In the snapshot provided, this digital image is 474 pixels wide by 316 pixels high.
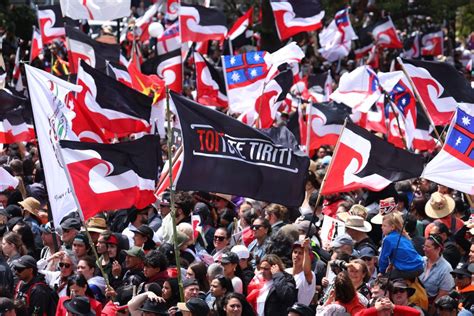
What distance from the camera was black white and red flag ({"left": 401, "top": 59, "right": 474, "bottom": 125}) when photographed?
555 inches

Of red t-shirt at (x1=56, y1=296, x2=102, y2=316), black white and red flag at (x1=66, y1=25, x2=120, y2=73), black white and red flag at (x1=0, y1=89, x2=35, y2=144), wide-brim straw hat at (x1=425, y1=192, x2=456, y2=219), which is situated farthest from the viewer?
black white and red flag at (x1=66, y1=25, x2=120, y2=73)

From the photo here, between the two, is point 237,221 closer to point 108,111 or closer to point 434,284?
point 108,111

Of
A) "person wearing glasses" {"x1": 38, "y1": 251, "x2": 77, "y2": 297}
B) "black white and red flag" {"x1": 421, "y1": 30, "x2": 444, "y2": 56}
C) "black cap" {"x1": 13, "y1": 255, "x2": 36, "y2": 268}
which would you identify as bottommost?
"black white and red flag" {"x1": 421, "y1": 30, "x2": 444, "y2": 56}

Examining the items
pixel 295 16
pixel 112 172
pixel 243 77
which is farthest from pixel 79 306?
pixel 295 16

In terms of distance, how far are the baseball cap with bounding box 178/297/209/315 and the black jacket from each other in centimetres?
87

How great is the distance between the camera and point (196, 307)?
9266 millimetres

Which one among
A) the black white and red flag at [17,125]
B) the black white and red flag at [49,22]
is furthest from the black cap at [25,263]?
the black white and red flag at [49,22]

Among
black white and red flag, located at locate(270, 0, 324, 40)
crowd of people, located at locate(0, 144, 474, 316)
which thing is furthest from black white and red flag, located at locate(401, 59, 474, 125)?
black white and red flag, located at locate(270, 0, 324, 40)

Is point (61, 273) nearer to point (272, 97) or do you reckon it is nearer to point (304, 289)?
point (304, 289)

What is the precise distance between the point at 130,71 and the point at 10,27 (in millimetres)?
18887

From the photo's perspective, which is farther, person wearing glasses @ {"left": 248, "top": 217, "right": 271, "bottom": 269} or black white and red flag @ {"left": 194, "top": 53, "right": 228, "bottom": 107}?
black white and red flag @ {"left": 194, "top": 53, "right": 228, "bottom": 107}

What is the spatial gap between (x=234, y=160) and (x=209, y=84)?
981 cm

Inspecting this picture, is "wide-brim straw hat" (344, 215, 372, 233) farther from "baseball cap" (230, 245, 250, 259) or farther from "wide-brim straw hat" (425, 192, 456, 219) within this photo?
"wide-brim straw hat" (425, 192, 456, 219)

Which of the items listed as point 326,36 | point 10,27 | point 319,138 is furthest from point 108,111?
point 10,27
